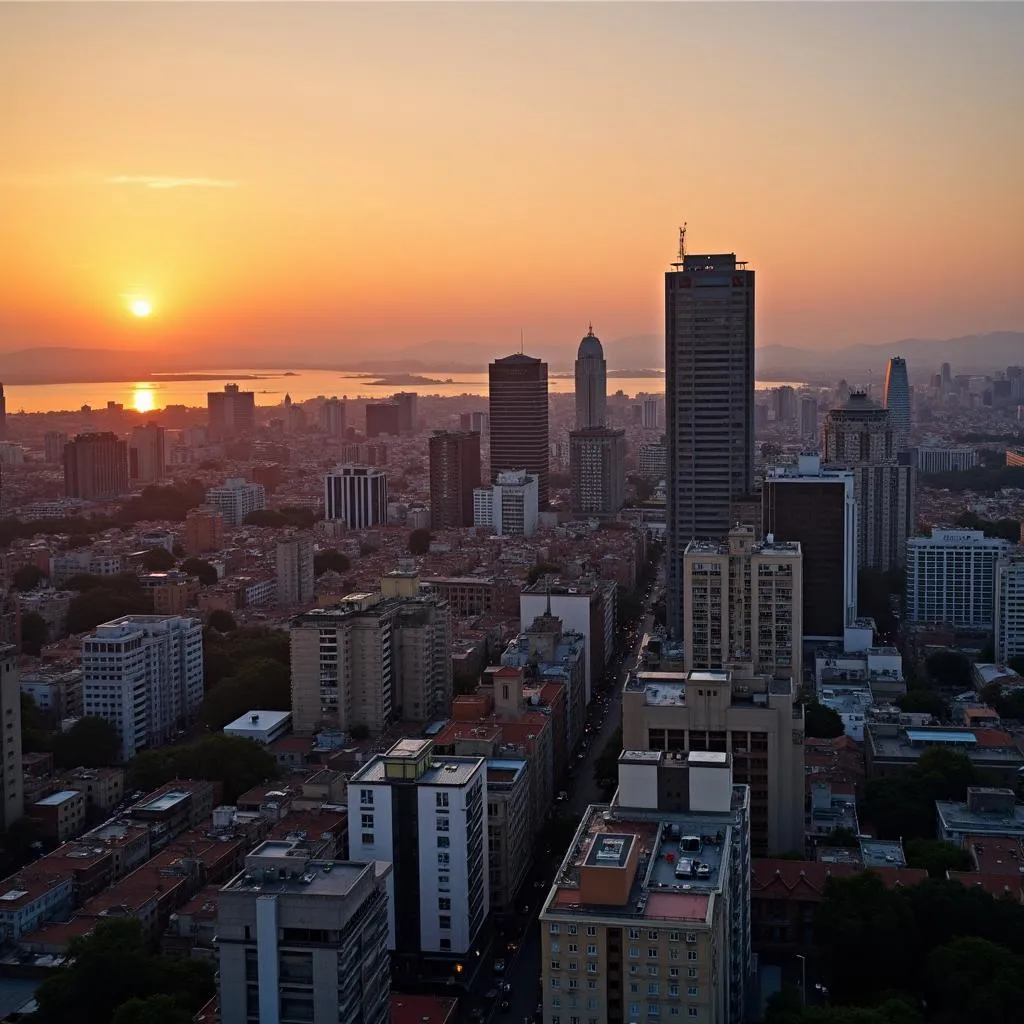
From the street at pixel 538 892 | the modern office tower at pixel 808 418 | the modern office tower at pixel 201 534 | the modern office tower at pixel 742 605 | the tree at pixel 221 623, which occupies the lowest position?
the street at pixel 538 892

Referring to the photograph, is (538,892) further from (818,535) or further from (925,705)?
(818,535)

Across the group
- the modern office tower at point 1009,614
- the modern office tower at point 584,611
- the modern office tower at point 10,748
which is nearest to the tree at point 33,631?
the modern office tower at point 584,611

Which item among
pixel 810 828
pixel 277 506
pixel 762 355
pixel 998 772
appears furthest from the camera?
pixel 762 355

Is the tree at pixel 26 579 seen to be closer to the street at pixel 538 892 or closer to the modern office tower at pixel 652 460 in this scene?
the street at pixel 538 892

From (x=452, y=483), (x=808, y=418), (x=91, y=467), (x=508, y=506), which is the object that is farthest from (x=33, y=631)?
(x=808, y=418)

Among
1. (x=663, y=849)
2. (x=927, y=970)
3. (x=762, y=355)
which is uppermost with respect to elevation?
(x=762, y=355)

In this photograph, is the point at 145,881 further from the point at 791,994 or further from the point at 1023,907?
the point at 1023,907

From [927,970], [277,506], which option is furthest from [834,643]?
[277,506]
